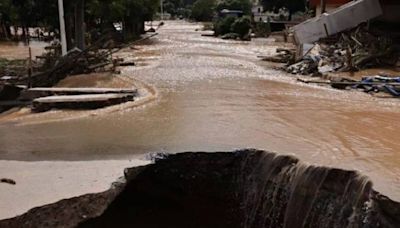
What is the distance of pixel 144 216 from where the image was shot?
335 inches

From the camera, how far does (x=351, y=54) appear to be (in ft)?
55.7

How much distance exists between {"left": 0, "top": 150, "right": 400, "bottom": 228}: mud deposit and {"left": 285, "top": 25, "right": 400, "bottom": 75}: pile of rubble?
9832 mm

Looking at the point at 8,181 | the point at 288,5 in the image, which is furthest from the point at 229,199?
the point at 288,5

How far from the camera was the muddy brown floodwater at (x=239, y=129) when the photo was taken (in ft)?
25.6

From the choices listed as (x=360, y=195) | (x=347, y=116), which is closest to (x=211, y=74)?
(x=347, y=116)

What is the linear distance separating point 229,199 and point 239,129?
1.69 metres

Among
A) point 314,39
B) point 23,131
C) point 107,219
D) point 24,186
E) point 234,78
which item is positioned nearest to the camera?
point 24,186

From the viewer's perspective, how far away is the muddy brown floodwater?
7.81 metres

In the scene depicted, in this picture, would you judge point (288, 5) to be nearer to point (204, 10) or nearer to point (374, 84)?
point (204, 10)

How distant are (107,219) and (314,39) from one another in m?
14.3

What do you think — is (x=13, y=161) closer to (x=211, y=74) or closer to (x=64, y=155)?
(x=64, y=155)

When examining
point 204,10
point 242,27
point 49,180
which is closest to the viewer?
point 49,180

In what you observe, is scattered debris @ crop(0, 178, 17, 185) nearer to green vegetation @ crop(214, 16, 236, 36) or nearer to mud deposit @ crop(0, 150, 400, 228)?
mud deposit @ crop(0, 150, 400, 228)

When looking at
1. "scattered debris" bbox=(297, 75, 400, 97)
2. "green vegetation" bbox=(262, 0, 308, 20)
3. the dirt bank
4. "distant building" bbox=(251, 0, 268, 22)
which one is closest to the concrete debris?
"scattered debris" bbox=(297, 75, 400, 97)
